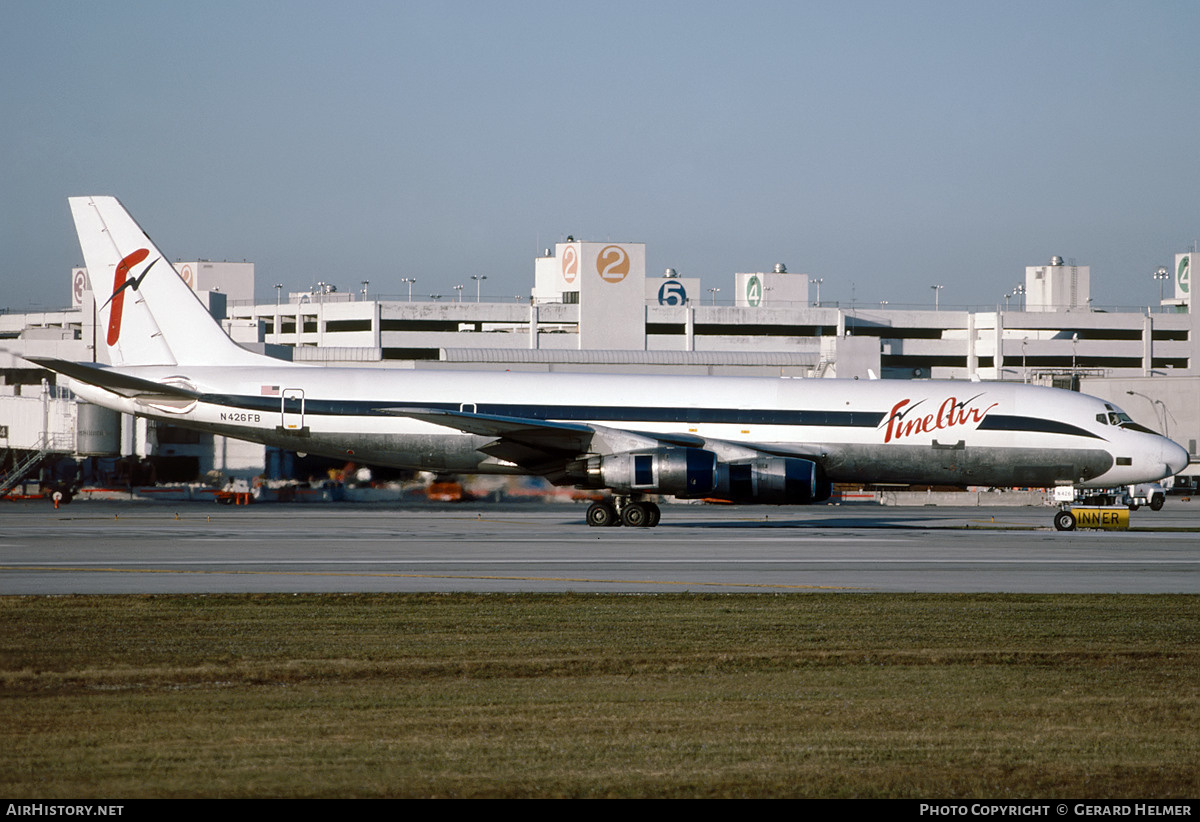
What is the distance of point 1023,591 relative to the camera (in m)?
19.4

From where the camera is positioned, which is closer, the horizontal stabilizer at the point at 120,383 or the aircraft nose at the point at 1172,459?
the horizontal stabilizer at the point at 120,383

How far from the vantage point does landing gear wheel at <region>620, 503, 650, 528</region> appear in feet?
108

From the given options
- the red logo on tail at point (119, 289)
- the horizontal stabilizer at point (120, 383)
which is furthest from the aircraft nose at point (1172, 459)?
the red logo on tail at point (119, 289)

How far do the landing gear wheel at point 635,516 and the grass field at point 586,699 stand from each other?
15878 millimetres

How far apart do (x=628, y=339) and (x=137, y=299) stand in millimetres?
54810

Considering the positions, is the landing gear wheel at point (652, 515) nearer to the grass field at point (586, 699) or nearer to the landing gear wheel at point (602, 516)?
the landing gear wheel at point (602, 516)

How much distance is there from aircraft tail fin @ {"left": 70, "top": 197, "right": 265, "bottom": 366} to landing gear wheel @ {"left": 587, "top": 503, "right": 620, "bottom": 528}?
11.4 metres

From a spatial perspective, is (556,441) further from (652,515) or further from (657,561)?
(657,561)

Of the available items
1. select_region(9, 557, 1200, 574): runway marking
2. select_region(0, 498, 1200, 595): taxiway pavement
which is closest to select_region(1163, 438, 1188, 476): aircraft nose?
select_region(0, 498, 1200, 595): taxiway pavement

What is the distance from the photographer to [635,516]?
108 feet

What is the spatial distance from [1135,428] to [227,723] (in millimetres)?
30737

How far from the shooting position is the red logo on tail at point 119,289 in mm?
34969

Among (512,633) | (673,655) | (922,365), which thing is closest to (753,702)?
(673,655)
